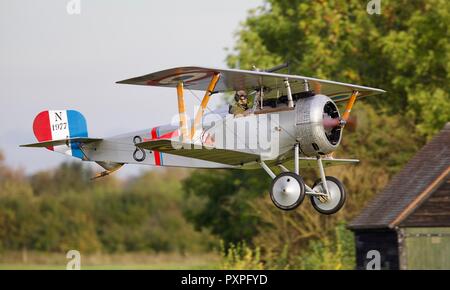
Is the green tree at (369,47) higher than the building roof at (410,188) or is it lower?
higher

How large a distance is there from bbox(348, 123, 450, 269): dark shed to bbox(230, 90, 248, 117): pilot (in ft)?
47.0

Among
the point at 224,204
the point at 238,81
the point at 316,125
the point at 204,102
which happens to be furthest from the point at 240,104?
the point at 224,204

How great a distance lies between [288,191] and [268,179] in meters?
23.9

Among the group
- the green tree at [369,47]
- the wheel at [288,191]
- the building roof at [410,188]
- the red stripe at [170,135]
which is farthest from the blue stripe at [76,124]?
the green tree at [369,47]

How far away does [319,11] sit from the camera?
140 feet

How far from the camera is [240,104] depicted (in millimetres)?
15211

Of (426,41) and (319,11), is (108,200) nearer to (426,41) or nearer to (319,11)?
(319,11)

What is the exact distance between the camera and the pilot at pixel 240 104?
597 inches

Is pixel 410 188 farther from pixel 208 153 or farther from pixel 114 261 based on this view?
pixel 114 261

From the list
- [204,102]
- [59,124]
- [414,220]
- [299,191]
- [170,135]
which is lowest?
[414,220]

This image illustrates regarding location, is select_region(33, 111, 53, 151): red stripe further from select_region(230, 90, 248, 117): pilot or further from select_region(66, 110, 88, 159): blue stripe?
select_region(230, 90, 248, 117): pilot

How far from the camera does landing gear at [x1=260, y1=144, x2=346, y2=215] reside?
14.3m

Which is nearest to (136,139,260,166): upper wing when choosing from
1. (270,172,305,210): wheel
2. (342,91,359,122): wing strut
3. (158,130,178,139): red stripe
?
(270,172,305,210): wheel

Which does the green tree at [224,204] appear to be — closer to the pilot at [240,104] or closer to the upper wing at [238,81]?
the upper wing at [238,81]
